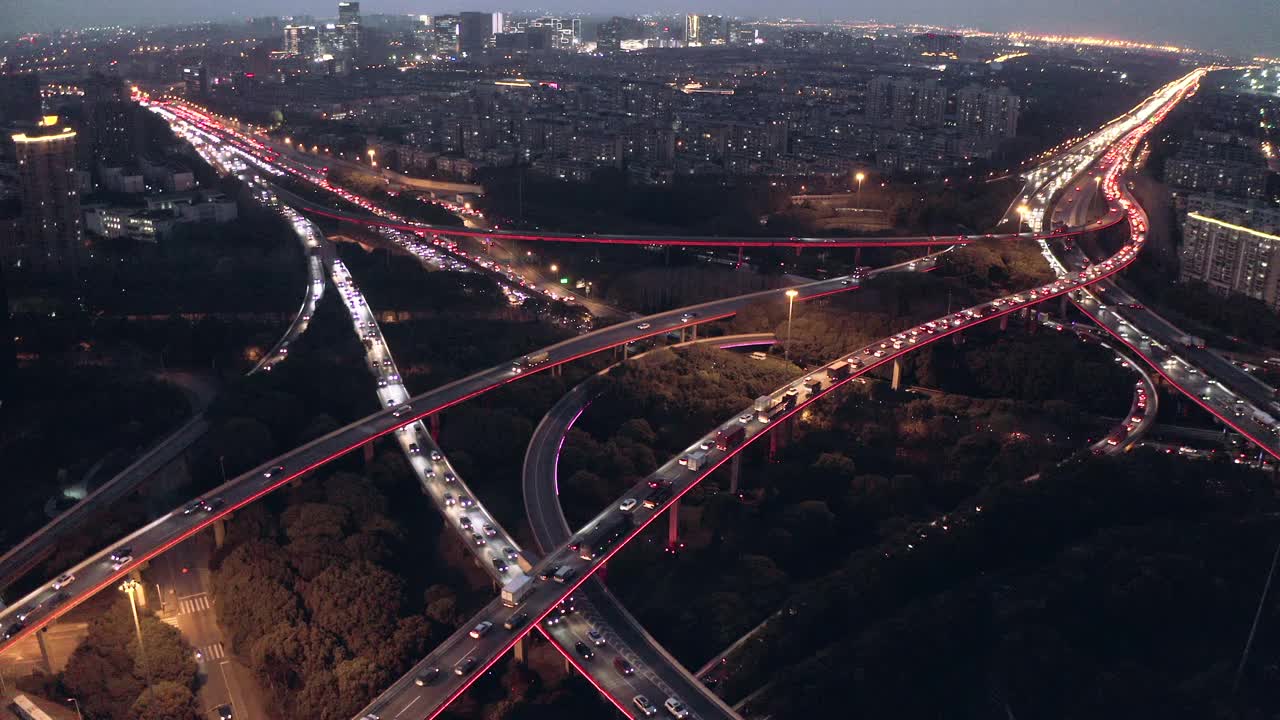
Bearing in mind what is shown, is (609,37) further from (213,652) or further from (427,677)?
(427,677)

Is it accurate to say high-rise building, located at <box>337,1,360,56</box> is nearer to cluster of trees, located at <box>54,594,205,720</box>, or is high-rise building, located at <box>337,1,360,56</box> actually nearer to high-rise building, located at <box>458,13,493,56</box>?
high-rise building, located at <box>458,13,493,56</box>

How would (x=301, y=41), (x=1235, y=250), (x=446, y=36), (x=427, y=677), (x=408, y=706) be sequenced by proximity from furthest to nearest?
(x=446, y=36), (x=301, y=41), (x=1235, y=250), (x=427, y=677), (x=408, y=706)

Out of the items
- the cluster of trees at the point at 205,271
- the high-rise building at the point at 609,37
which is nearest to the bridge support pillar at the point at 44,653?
the cluster of trees at the point at 205,271

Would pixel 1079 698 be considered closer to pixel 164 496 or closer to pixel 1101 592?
pixel 1101 592

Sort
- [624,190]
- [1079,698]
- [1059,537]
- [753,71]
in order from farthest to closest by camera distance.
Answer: [753,71], [624,190], [1059,537], [1079,698]

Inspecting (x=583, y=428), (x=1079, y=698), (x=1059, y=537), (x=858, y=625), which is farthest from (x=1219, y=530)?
(x=583, y=428)

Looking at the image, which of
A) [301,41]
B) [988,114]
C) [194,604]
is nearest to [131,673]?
[194,604]
